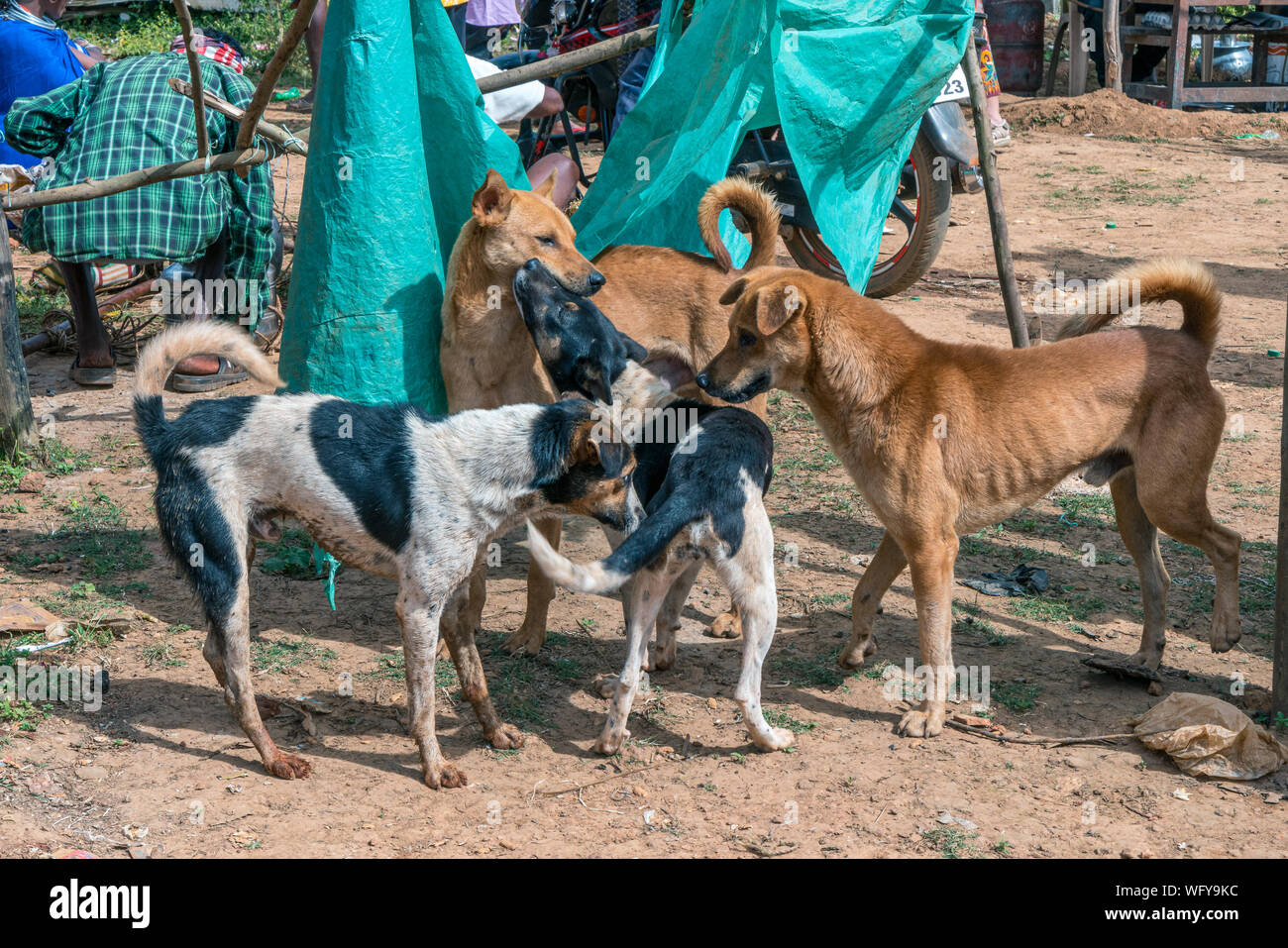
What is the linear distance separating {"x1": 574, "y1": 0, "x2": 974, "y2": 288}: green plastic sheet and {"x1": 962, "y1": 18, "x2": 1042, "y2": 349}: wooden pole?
37 centimetres

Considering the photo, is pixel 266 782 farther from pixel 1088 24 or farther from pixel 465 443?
pixel 1088 24

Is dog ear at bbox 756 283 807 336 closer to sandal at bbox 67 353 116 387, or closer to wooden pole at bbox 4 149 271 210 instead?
wooden pole at bbox 4 149 271 210

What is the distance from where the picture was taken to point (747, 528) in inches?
163

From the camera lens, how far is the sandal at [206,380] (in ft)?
25.1

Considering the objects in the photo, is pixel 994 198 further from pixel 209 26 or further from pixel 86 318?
pixel 209 26

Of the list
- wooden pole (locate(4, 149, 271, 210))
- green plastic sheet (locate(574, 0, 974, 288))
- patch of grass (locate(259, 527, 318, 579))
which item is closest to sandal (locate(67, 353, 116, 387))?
wooden pole (locate(4, 149, 271, 210))

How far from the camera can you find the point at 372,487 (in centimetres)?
393

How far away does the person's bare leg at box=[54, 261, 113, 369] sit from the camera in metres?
7.76

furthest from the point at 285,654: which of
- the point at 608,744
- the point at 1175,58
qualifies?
the point at 1175,58

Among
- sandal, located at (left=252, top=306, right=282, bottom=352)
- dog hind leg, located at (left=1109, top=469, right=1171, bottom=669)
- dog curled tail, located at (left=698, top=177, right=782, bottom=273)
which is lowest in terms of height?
dog hind leg, located at (left=1109, top=469, right=1171, bottom=669)

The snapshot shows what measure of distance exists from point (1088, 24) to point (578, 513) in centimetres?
1541

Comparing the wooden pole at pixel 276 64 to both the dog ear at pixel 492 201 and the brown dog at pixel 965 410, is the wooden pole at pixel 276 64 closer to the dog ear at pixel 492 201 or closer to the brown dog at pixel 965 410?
the dog ear at pixel 492 201

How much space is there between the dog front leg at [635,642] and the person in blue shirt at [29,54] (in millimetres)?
6933

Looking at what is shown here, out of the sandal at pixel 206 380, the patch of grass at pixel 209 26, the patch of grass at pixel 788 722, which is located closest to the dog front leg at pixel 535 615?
the patch of grass at pixel 788 722
